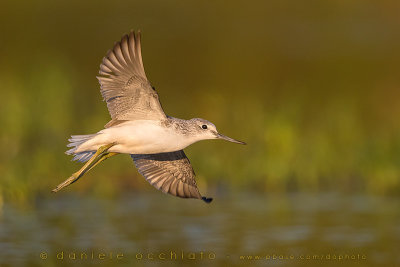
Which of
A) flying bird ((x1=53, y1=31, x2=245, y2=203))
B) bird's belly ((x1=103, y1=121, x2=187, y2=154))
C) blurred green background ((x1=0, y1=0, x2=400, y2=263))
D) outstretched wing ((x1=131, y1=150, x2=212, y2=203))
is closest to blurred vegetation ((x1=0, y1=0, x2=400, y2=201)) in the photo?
blurred green background ((x1=0, y1=0, x2=400, y2=263))

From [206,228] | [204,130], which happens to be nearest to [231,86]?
[206,228]

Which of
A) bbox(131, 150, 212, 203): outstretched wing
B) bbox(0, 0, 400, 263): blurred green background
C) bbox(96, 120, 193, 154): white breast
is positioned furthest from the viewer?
bbox(0, 0, 400, 263): blurred green background

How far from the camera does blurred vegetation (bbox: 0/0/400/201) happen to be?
1491 centimetres

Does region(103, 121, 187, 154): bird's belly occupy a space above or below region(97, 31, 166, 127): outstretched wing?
below

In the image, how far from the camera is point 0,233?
12.5m

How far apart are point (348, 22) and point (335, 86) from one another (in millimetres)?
7333

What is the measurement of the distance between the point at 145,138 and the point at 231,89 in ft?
42.3

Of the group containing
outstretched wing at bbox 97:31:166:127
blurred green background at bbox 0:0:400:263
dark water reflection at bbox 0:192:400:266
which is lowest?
dark water reflection at bbox 0:192:400:266

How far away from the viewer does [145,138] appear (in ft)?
31.8

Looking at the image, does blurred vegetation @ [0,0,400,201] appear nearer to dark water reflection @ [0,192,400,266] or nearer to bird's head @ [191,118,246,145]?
dark water reflection @ [0,192,400,266]

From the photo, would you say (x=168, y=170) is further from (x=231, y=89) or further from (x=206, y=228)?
(x=231, y=89)

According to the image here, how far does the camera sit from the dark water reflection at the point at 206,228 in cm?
1202

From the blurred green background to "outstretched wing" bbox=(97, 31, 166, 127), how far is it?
4.19 m

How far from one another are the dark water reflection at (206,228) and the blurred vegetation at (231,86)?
20.0 inches
